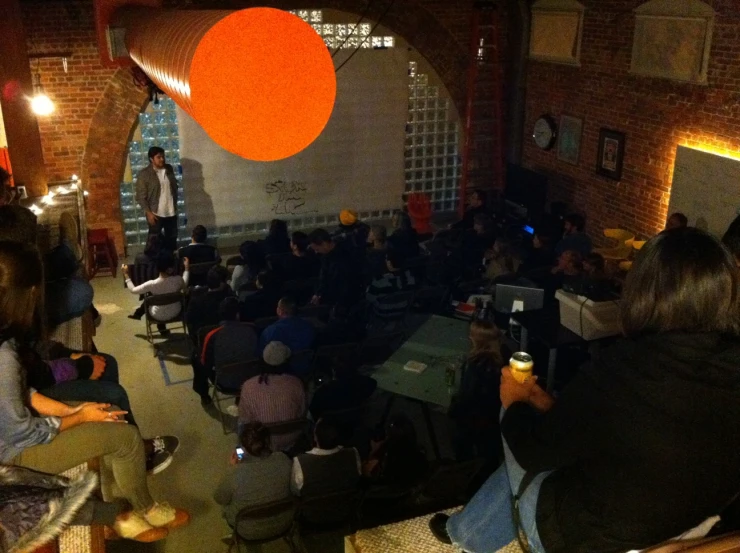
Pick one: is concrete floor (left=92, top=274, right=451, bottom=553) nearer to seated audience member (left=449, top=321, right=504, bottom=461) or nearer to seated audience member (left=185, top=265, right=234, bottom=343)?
seated audience member (left=185, top=265, right=234, bottom=343)

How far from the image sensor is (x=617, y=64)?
8.77 metres

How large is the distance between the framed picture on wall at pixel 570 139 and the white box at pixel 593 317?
5501 mm

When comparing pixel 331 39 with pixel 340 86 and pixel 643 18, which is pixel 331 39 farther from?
pixel 643 18

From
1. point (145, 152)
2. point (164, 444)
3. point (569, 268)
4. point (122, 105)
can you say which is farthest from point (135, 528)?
point (145, 152)

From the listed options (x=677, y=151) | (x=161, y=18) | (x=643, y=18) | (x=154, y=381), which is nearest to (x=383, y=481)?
(x=161, y=18)

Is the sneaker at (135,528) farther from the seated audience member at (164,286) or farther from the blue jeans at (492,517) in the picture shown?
the seated audience member at (164,286)

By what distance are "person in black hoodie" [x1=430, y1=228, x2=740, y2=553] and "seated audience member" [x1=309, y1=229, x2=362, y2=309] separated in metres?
4.63

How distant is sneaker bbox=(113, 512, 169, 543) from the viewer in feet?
9.46

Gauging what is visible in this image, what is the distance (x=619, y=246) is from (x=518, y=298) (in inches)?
124

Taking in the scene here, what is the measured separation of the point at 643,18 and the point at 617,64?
0.70 meters

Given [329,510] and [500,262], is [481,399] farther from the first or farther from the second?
[500,262]

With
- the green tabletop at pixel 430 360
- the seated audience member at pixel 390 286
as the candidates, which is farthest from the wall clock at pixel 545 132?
the green tabletop at pixel 430 360

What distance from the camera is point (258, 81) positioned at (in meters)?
1.85

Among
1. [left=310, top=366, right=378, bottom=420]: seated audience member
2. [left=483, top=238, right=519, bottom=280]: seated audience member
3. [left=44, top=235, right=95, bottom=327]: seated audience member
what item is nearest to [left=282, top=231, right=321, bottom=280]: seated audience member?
[left=483, top=238, right=519, bottom=280]: seated audience member
